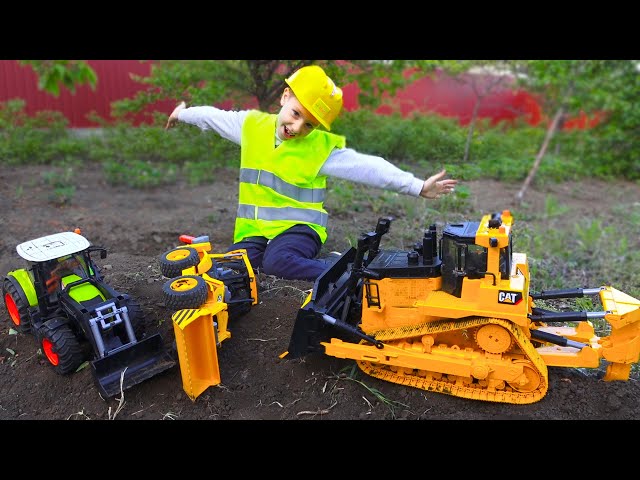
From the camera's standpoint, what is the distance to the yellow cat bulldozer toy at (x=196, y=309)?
3.12 metres

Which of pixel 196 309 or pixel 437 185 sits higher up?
pixel 437 185

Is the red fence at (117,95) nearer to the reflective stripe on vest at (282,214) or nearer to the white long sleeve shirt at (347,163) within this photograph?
the white long sleeve shirt at (347,163)

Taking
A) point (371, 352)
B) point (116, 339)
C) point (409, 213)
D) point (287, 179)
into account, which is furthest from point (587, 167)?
point (116, 339)

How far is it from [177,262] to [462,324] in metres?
1.82

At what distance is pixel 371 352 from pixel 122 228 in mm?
4356

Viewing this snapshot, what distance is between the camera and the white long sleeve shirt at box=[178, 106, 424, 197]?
3852mm

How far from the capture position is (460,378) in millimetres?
3234

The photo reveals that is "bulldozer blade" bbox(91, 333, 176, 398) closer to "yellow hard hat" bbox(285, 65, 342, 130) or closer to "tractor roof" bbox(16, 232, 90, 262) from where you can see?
"tractor roof" bbox(16, 232, 90, 262)

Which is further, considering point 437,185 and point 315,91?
point 315,91

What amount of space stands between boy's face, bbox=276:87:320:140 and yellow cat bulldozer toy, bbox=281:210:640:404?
41.8 inches

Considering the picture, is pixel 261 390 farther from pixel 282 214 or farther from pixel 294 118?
pixel 294 118

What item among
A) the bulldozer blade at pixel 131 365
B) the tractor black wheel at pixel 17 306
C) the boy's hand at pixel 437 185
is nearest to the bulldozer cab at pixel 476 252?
the boy's hand at pixel 437 185

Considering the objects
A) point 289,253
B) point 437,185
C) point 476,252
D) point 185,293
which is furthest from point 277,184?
point 476,252

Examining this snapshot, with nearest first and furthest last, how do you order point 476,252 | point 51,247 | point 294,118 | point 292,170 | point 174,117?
point 476,252, point 51,247, point 294,118, point 292,170, point 174,117
